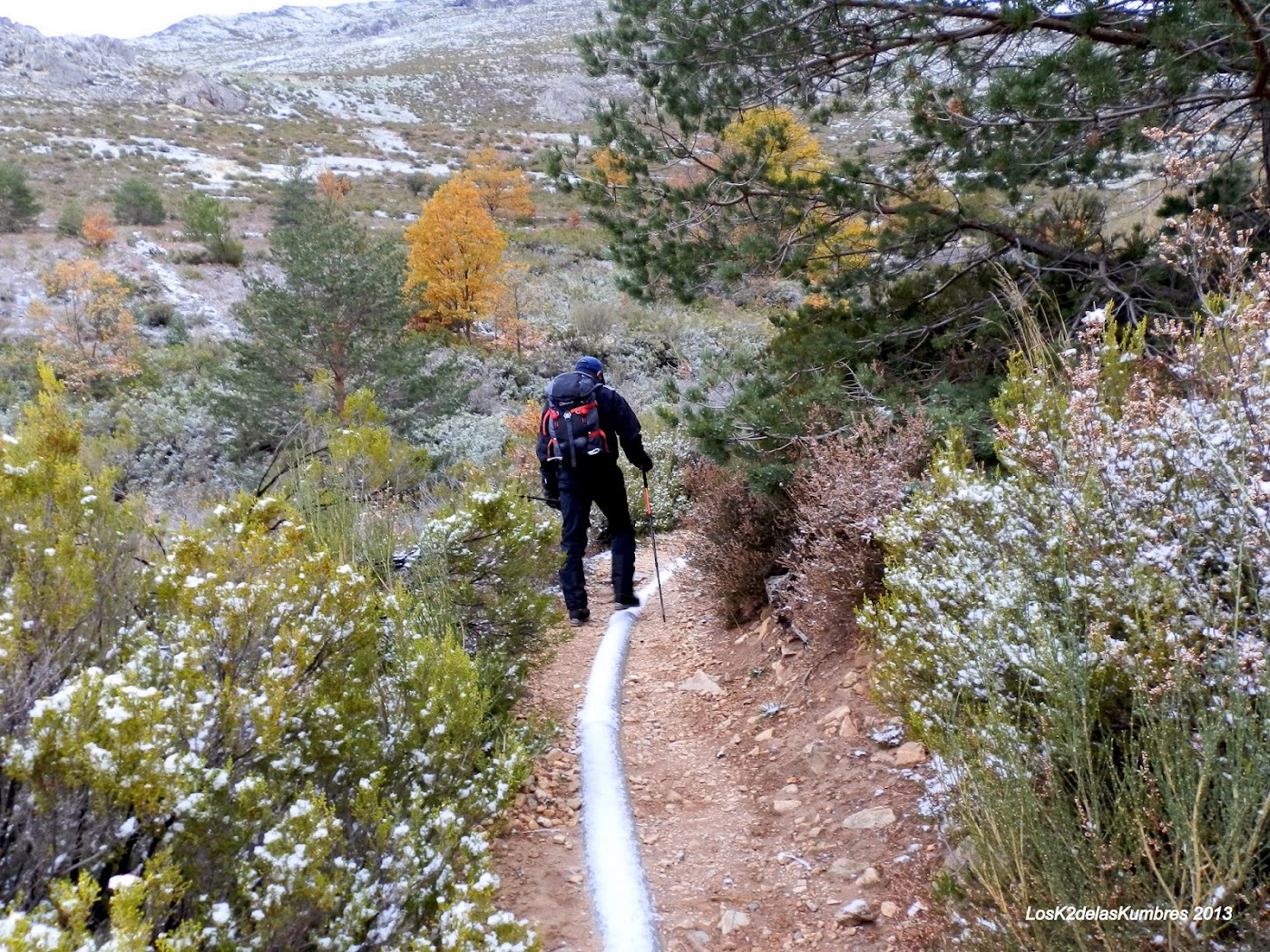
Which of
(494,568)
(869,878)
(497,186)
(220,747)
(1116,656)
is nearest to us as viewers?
(1116,656)

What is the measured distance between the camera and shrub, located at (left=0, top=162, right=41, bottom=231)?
92.0 feet

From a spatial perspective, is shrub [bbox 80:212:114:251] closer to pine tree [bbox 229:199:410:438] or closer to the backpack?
pine tree [bbox 229:199:410:438]

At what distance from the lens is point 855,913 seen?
260cm

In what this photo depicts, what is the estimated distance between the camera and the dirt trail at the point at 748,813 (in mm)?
2664

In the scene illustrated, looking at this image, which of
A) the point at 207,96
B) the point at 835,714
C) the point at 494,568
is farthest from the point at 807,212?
the point at 207,96

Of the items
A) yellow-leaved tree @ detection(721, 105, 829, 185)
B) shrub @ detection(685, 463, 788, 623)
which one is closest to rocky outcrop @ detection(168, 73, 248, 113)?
yellow-leaved tree @ detection(721, 105, 829, 185)

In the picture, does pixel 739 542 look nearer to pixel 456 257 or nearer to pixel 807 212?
pixel 807 212

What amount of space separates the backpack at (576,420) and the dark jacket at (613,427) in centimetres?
7

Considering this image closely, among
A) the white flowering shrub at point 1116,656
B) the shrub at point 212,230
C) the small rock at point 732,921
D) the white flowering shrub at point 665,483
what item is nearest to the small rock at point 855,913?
the small rock at point 732,921

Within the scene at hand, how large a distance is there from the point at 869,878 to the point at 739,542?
2.82 meters

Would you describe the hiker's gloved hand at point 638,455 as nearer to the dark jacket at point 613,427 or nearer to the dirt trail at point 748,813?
the dark jacket at point 613,427

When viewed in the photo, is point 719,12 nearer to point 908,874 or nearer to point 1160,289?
point 1160,289

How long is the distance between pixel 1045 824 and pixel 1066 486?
0.99 metres

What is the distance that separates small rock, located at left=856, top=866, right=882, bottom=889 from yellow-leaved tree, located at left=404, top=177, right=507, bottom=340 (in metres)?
21.1
